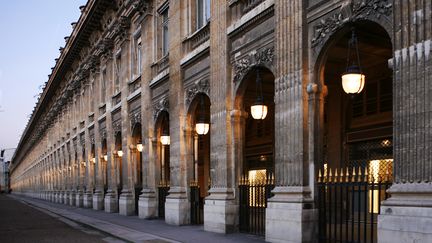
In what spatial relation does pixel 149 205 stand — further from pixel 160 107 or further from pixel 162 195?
pixel 160 107

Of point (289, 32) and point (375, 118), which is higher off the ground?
point (289, 32)

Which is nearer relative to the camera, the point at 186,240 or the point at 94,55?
the point at 186,240

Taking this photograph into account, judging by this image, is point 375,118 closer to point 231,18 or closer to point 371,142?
point 371,142

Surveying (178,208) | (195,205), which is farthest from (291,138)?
(178,208)

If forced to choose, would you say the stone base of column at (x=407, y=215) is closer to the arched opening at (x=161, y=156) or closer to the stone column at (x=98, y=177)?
the arched opening at (x=161, y=156)

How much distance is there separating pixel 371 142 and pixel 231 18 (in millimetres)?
5629

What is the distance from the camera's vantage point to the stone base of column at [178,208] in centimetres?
1789

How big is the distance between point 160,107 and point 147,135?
1918 mm

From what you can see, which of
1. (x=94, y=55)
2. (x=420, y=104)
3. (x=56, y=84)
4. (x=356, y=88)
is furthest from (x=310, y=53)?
(x=56, y=84)

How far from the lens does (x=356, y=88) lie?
9914 millimetres

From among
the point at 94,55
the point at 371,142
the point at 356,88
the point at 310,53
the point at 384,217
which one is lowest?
the point at 384,217

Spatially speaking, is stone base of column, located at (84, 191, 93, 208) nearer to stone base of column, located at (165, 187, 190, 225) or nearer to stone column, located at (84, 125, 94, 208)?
stone column, located at (84, 125, 94, 208)

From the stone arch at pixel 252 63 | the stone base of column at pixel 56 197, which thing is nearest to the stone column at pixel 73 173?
the stone base of column at pixel 56 197

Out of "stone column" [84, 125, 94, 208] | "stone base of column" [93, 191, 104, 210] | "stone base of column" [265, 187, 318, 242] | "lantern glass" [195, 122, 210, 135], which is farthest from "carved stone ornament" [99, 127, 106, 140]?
"stone base of column" [265, 187, 318, 242]
